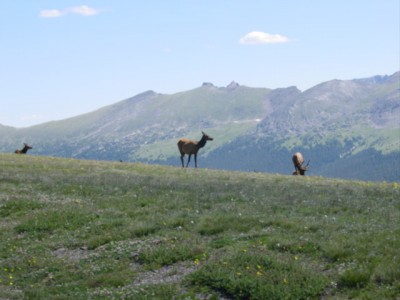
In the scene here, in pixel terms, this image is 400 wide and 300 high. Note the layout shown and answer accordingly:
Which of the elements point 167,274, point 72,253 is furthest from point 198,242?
point 72,253

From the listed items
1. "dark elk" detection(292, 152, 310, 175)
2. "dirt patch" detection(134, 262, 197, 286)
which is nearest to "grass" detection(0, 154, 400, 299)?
"dirt patch" detection(134, 262, 197, 286)

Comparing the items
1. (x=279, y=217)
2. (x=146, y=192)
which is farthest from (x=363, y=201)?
(x=146, y=192)

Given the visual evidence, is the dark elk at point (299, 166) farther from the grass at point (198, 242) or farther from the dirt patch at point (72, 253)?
the dirt patch at point (72, 253)

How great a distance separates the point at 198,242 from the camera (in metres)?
19.9

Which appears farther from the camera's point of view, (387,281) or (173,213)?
(173,213)

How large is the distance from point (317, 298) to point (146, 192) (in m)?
17.6

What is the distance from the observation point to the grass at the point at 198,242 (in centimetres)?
1559

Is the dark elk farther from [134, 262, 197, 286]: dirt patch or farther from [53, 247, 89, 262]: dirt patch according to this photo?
[134, 262, 197, 286]: dirt patch

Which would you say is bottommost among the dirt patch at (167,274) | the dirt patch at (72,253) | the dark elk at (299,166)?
the dirt patch at (167,274)

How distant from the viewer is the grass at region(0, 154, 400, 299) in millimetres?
15594

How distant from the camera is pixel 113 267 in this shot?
18688 mm

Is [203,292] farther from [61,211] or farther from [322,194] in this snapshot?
[322,194]

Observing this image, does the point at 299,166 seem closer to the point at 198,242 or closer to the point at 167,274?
the point at 198,242

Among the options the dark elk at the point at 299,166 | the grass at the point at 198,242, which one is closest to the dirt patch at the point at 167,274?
the grass at the point at 198,242
